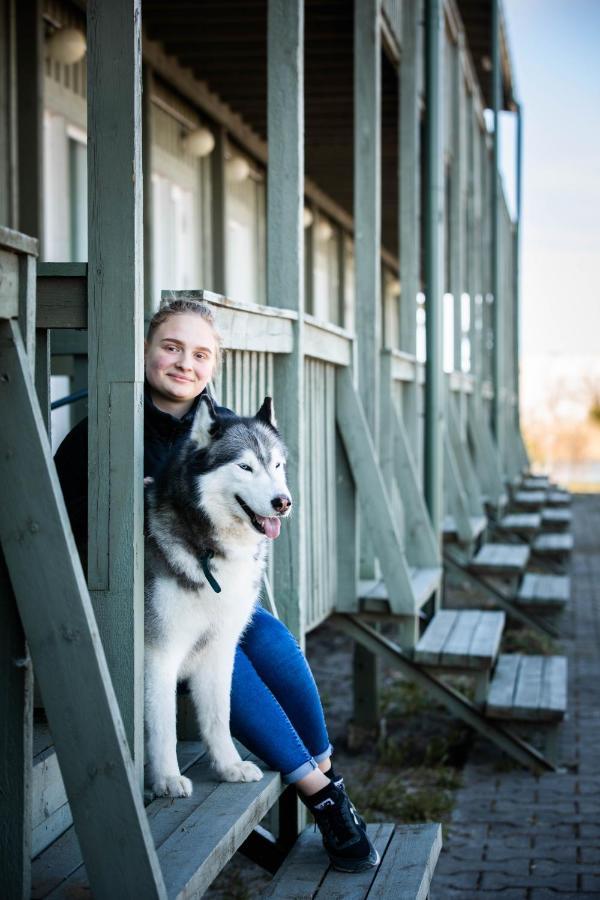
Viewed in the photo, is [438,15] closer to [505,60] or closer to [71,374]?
[71,374]

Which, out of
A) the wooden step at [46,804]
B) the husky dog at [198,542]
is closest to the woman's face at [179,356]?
the husky dog at [198,542]

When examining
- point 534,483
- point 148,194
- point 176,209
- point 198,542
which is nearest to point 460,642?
point 198,542

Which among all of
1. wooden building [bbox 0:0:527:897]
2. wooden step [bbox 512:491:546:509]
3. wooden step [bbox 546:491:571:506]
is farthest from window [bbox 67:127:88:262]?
wooden step [bbox 546:491:571:506]

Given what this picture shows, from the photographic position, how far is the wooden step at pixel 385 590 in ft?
21.8

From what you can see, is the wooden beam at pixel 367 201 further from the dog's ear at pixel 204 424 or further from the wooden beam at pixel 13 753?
the wooden beam at pixel 13 753

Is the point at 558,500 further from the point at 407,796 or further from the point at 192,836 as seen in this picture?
the point at 192,836

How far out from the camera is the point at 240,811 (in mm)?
3402

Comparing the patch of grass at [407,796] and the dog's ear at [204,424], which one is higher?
the dog's ear at [204,424]

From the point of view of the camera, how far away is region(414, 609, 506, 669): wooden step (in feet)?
21.4

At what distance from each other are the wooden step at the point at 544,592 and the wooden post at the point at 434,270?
117cm

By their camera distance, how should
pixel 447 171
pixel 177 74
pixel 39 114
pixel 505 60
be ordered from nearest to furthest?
1. pixel 39 114
2. pixel 177 74
3. pixel 447 171
4. pixel 505 60

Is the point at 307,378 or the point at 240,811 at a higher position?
the point at 307,378

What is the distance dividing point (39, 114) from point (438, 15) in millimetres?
3523

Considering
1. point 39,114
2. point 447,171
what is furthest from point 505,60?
point 39,114
